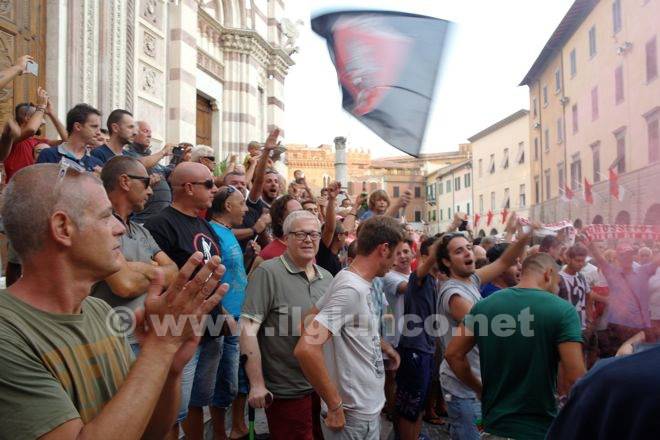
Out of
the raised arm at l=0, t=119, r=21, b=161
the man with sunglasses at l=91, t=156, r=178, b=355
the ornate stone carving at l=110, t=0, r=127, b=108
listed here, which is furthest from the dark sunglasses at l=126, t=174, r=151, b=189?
the ornate stone carving at l=110, t=0, r=127, b=108

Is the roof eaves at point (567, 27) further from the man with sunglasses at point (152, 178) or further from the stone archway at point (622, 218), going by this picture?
the man with sunglasses at point (152, 178)

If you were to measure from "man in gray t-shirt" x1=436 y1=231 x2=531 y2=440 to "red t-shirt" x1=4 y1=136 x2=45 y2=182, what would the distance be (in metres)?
4.36

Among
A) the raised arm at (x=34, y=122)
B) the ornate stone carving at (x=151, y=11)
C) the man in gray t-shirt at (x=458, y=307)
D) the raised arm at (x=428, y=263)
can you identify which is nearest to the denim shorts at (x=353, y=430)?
the man in gray t-shirt at (x=458, y=307)

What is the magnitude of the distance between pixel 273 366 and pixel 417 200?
83109 millimetres

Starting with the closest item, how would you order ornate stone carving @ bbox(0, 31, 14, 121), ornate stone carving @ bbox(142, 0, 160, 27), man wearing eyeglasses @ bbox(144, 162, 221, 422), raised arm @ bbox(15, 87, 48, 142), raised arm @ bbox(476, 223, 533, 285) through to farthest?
man wearing eyeglasses @ bbox(144, 162, 221, 422)
raised arm @ bbox(476, 223, 533, 285)
raised arm @ bbox(15, 87, 48, 142)
ornate stone carving @ bbox(0, 31, 14, 121)
ornate stone carving @ bbox(142, 0, 160, 27)

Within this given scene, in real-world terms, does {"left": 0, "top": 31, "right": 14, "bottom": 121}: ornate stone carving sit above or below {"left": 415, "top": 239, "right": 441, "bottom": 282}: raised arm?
above

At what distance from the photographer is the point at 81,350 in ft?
5.91

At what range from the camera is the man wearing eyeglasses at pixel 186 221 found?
13.1 ft

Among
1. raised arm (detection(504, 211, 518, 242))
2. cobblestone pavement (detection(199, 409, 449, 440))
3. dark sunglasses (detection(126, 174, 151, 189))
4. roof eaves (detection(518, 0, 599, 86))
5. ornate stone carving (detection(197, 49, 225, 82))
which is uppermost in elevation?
ornate stone carving (detection(197, 49, 225, 82))

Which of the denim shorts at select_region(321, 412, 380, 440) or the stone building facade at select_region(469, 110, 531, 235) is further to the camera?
the stone building facade at select_region(469, 110, 531, 235)

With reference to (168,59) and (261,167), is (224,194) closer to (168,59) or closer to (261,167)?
(261,167)

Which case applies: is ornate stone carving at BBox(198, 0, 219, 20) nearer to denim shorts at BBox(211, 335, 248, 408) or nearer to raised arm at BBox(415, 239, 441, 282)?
raised arm at BBox(415, 239, 441, 282)

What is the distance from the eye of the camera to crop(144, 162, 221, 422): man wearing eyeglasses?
3.99 metres

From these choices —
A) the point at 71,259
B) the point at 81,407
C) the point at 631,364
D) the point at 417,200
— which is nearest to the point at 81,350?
the point at 81,407
